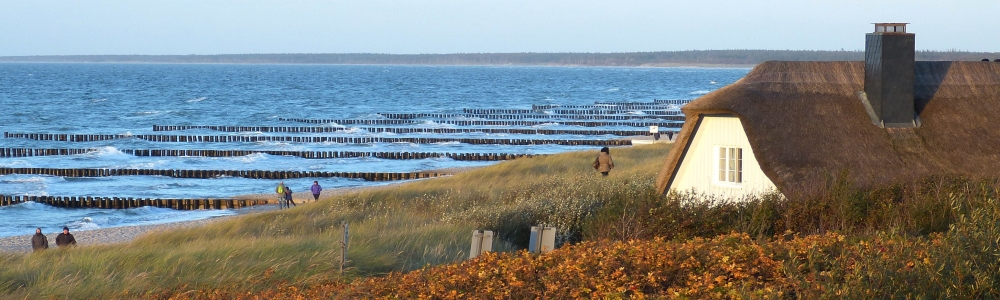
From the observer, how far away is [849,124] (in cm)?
1698

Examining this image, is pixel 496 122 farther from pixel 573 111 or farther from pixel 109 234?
pixel 109 234

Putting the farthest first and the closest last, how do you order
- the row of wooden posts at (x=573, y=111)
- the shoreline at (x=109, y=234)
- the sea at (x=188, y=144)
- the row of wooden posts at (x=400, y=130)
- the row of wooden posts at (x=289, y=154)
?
the row of wooden posts at (x=573, y=111)
the row of wooden posts at (x=400, y=130)
the row of wooden posts at (x=289, y=154)
the sea at (x=188, y=144)
the shoreline at (x=109, y=234)

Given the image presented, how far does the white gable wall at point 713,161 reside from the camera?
1712 centimetres

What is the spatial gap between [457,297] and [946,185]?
27.7 ft

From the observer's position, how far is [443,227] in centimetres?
1609

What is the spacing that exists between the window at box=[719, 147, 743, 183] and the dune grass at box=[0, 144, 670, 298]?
1.74 meters

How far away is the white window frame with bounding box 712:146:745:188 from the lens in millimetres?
17438

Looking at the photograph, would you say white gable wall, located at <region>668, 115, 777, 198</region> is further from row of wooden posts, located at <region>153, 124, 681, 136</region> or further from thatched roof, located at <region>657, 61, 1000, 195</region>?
row of wooden posts, located at <region>153, 124, 681, 136</region>

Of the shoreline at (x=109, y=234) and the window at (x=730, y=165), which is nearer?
the window at (x=730, y=165)

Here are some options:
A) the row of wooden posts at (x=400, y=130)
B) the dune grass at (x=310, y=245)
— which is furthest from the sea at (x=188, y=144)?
the dune grass at (x=310, y=245)

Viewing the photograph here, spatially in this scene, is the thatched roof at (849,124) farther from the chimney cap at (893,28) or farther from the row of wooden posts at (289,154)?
the row of wooden posts at (289,154)

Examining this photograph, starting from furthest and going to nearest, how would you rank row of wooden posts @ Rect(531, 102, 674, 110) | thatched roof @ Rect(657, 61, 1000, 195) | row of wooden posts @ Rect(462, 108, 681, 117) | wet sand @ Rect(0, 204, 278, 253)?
row of wooden posts @ Rect(531, 102, 674, 110), row of wooden posts @ Rect(462, 108, 681, 117), wet sand @ Rect(0, 204, 278, 253), thatched roof @ Rect(657, 61, 1000, 195)

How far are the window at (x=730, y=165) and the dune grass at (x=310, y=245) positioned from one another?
1.74 m

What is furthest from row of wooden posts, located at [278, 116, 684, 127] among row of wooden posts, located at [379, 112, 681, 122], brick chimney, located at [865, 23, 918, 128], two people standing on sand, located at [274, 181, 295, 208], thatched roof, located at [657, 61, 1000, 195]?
brick chimney, located at [865, 23, 918, 128]
